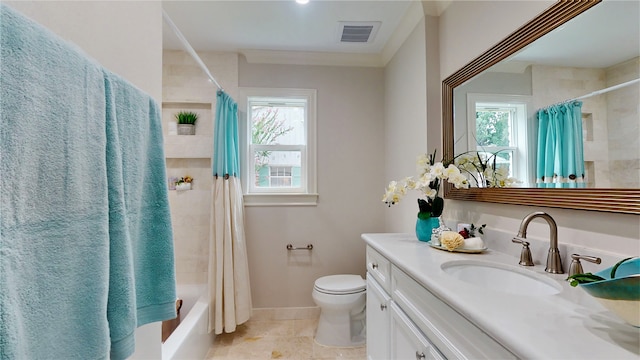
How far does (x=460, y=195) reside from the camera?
1.57 metres

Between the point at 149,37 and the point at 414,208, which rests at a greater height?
the point at 149,37

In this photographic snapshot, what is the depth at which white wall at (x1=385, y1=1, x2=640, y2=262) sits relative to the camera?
2.79ft

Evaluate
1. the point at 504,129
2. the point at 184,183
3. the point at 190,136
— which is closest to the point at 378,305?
the point at 504,129

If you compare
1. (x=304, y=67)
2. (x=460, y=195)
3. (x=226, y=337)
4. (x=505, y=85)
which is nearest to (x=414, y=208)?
(x=460, y=195)

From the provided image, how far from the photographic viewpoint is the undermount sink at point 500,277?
3.07 ft

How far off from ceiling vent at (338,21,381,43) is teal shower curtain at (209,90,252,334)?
107 cm

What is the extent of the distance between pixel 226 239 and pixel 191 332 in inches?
25.5

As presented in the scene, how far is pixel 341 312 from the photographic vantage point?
80.7 inches

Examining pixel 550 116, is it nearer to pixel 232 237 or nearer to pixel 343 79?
pixel 343 79

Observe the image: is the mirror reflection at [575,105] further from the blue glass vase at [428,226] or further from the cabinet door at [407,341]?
the cabinet door at [407,341]

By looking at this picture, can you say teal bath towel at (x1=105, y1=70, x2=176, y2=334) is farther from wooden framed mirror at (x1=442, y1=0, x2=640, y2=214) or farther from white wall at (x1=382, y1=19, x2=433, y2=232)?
white wall at (x1=382, y1=19, x2=433, y2=232)

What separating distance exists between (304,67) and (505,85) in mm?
1746

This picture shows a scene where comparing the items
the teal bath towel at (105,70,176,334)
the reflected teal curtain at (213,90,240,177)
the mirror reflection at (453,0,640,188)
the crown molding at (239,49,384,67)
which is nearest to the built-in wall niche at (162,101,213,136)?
the reflected teal curtain at (213,90,240,177)

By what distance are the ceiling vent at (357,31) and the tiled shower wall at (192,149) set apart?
1.02 metres
